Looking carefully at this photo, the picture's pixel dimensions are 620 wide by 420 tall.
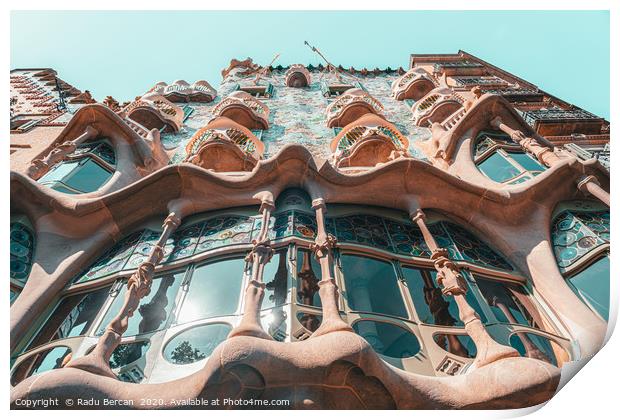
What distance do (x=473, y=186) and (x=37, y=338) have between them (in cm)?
689

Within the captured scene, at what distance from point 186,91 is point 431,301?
15075 mm

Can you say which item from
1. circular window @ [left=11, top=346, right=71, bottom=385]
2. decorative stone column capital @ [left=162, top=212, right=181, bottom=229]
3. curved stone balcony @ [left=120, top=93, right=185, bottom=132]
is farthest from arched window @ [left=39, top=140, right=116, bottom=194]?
curved stone balcony @ [left=120, top=93, right=185, bottom=132]

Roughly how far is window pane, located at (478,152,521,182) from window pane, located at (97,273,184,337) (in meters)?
6.79

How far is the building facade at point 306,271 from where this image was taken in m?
4.18

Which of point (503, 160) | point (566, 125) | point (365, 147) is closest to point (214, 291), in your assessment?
point (365, 147)

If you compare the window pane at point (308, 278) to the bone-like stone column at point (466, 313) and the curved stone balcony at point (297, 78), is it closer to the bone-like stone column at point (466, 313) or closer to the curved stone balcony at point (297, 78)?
the bone-like stone column at point (466, 313)

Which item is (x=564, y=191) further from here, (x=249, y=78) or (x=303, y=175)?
(x=249, y=78)

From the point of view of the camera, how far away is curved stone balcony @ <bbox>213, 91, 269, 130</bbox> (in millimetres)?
14844

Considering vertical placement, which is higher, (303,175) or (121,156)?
(121,156)

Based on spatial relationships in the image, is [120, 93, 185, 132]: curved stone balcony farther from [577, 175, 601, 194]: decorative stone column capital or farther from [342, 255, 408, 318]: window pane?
[577, 175, 601, 194]: decorative stone column capital

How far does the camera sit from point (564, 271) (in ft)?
22.8

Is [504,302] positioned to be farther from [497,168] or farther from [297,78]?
[297,78]

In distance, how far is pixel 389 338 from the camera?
17.4 ft

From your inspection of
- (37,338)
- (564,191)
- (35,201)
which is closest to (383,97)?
(564,191)
